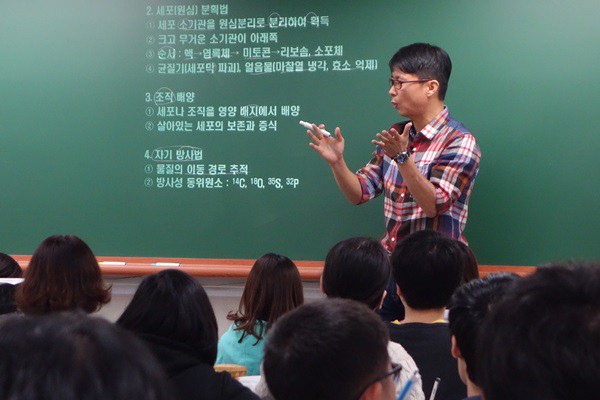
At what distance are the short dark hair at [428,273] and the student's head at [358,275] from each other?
57mm

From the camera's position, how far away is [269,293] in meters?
2.53

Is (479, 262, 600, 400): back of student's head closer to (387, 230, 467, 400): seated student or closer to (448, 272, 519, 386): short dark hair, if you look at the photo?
(448, 272, 519, 386): short dark hair

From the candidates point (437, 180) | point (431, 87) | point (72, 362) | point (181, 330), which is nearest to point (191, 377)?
point (181, 330)

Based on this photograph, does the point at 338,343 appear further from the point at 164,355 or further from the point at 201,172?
the point at 201,172

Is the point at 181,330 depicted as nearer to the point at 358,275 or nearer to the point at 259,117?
the point at 358,275

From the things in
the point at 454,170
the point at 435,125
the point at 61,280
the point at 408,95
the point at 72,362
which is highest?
the point at 408,95

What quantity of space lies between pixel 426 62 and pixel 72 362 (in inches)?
103

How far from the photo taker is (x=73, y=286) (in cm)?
261

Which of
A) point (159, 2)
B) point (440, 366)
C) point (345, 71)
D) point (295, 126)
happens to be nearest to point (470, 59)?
point (345, 71)

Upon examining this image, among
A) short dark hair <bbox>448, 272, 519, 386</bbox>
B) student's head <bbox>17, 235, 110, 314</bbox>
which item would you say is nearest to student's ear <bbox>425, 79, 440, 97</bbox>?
student's head <bbox>17, 235, 110, 314</bbox>

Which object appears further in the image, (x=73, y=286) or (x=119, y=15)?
(x=119, y=15)

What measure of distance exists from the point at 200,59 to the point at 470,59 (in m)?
1.27

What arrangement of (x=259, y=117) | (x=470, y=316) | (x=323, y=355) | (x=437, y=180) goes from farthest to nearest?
1. (x=259, y=117)
2. (x=437, y=180)
3. (x=470, y=316)
4. (x=323, y=355)

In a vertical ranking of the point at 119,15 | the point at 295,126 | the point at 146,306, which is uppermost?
the point at 119,15
